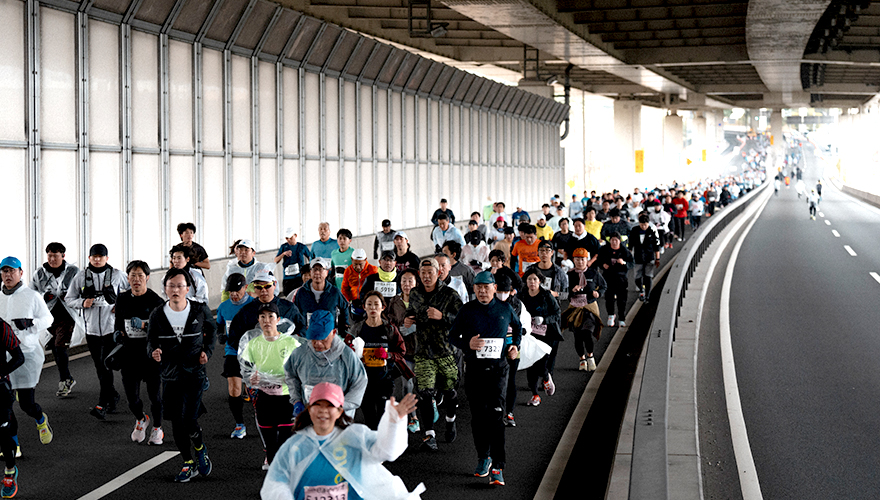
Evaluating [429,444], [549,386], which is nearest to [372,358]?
[429,444]

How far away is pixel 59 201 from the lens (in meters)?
16.3

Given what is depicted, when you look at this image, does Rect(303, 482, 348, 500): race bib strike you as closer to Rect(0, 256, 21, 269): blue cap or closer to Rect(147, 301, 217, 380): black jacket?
Rect(147, 301, 217, 380): black jacket

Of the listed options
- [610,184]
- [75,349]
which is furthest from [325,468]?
[610,184]

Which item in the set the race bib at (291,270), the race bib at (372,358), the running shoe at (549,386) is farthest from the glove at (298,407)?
the race bib at (291,270)

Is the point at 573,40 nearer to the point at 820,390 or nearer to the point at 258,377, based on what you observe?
the point at 820,390

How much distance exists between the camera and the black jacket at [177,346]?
852 cm

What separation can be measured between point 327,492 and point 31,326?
5.42m

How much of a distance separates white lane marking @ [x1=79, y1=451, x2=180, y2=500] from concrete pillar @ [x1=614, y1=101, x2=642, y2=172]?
64.8 meters

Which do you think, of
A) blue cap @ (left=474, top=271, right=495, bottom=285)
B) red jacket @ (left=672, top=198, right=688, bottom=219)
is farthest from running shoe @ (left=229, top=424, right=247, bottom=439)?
red jacket @ (left=672, top=198, right=688, bottom=219)

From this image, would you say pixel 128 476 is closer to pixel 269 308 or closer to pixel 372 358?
pixel 269 308

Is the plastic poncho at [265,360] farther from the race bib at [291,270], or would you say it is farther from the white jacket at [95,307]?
the race bib at [291,270]

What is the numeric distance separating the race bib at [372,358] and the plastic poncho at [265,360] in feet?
3.66

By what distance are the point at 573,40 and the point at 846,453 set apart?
2352cm

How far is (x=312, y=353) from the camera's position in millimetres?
7293
